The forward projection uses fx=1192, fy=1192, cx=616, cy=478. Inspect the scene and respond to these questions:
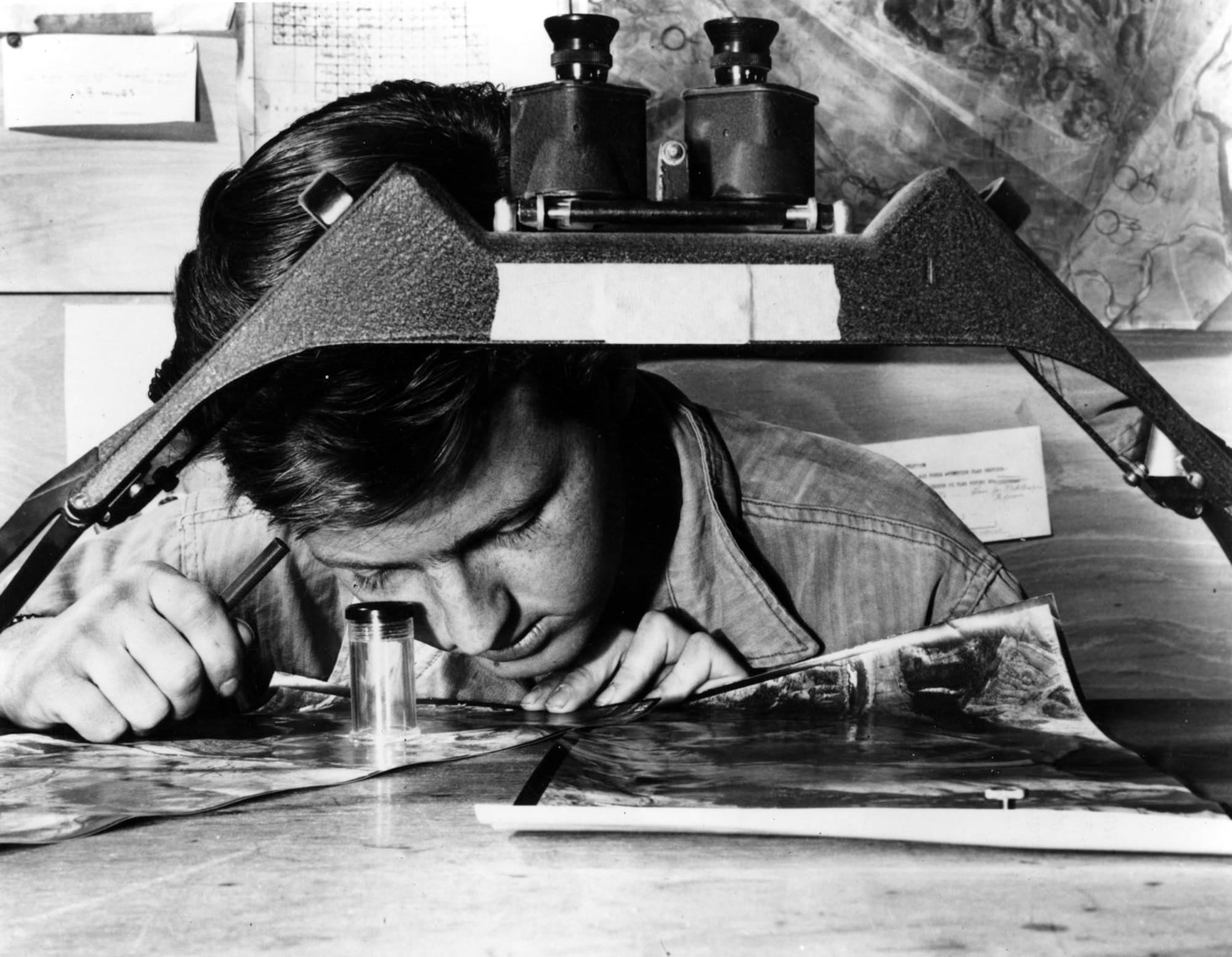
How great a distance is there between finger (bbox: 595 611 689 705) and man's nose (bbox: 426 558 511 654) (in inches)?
3.4

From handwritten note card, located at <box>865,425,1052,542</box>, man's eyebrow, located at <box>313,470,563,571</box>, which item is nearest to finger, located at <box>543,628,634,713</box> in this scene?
man's eyebrow, located at <box>313,470,563,571</box>

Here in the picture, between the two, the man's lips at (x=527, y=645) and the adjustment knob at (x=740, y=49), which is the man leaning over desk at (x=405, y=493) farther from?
the adjustment knob at (x=740, y=49)

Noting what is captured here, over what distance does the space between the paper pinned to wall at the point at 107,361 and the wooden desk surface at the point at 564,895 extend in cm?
72

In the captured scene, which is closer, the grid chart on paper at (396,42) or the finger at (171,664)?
the finger at (171,664)

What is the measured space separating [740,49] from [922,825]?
32 cm

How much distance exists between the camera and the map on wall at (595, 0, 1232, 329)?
109cm

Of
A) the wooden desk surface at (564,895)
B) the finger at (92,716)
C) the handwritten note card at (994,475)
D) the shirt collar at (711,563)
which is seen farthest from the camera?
the handwritten note card at (994,475)

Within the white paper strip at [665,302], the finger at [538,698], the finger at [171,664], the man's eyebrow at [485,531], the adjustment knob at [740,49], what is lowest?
the finger at [538,698]

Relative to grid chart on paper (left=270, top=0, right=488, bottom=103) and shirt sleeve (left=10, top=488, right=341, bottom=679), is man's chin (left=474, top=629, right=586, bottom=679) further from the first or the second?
grid chart on paper (left=270, top=0, right=488, bottom=103)

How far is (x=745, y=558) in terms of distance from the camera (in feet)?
3.41

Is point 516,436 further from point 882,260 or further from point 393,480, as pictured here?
point 882,260

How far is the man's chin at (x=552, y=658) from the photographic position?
0.85 m

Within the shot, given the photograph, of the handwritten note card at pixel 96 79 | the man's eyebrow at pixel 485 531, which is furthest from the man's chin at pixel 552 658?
the handwritten note card at pixel 96 79

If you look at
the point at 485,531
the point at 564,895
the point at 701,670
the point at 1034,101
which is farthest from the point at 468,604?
Answer: the point at 1034,101
